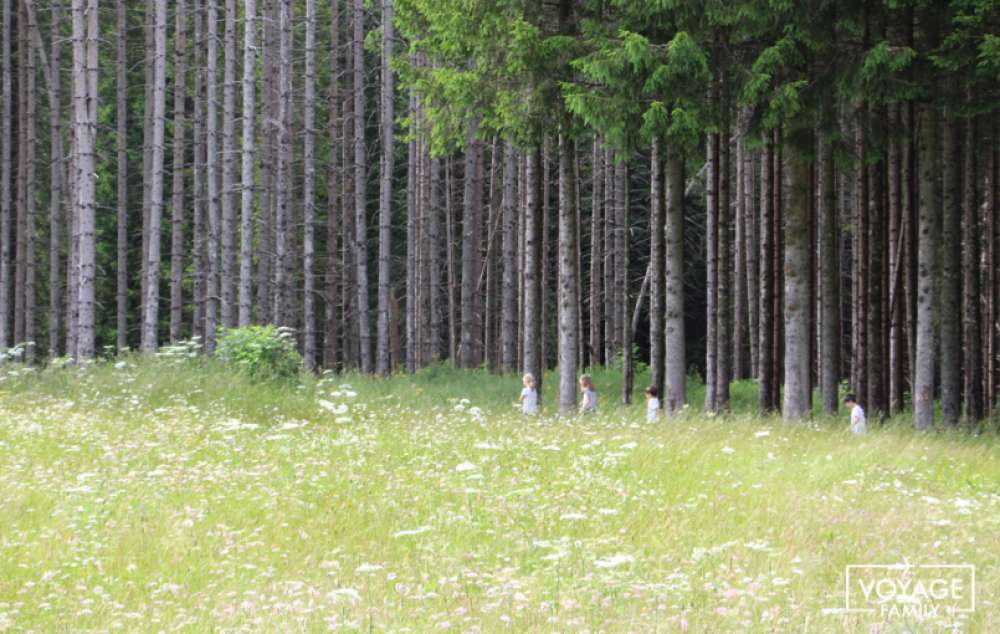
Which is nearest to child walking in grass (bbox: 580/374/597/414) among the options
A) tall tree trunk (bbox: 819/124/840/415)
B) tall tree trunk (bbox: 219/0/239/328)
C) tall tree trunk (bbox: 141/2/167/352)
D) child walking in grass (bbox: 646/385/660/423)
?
child walking in grass (bbox: 646/385/660/423)

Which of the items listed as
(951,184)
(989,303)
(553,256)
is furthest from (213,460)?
(553,256)

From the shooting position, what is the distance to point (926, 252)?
52.8 feet

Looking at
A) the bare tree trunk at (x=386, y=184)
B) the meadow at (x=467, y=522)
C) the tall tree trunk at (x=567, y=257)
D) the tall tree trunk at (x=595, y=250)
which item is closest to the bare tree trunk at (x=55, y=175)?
the bare tree trunk at (x=386, y=184)

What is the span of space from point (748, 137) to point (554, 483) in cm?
865

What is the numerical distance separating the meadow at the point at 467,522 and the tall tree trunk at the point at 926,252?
6.05 feet

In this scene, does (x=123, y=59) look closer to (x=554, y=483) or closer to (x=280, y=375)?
(x=280, y=375)

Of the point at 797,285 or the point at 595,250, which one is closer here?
the point at 797,285

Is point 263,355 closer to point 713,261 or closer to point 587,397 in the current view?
point 587,397

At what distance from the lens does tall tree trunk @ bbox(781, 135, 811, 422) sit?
53.1ft

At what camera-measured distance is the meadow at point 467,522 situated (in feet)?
20.4

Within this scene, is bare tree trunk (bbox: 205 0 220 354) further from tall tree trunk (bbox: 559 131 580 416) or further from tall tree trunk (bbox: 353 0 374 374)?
tall tree trunk (bbox: 559 131 580 416)

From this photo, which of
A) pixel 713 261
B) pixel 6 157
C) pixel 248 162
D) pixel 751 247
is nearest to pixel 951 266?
pixel 713 261

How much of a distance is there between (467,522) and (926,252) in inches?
403

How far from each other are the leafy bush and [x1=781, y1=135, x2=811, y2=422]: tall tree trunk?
7830 mm
